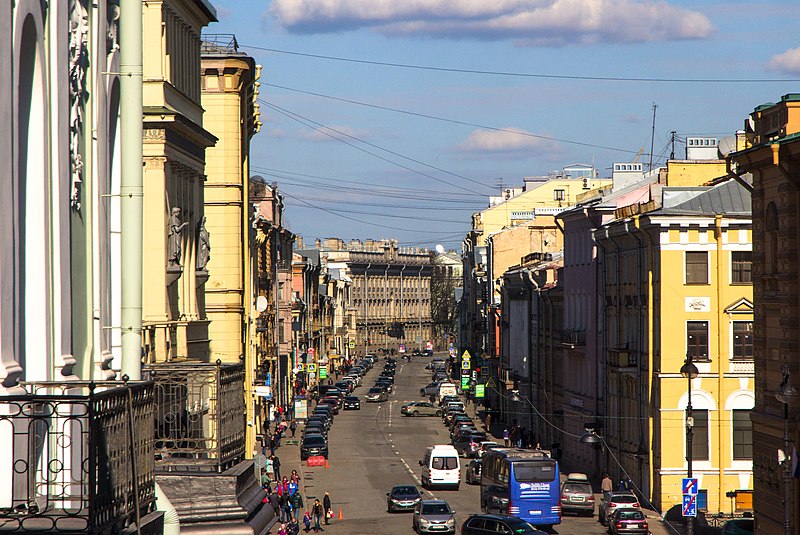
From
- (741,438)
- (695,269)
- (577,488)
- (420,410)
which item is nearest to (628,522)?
(577,488)

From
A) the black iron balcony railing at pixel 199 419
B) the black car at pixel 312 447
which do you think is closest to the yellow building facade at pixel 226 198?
the black car at pixel 312 447

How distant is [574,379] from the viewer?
2913 inches

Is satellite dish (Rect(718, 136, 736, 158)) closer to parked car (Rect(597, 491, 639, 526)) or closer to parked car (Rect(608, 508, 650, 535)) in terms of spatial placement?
parked car (Rect(597, 491, 639, 526))

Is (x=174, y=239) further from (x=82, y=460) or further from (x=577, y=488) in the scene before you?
(x=577, y=488)

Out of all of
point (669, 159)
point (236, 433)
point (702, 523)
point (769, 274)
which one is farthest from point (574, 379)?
point (236, 433)

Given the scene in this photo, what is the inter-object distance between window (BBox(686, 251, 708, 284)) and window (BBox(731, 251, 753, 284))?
104 centimetres

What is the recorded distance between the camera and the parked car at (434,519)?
47.6m

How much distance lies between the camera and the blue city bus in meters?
50.4

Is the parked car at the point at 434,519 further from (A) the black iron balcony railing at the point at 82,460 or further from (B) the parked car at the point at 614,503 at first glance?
→ (A) the black iron balcony railing at the point at 82,460

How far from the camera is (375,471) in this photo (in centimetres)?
7369

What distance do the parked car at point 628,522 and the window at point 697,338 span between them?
9.62m

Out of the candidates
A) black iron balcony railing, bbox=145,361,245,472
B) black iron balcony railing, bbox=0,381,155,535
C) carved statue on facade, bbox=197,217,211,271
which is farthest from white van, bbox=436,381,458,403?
black iron balcony railing, bbox=0,381,155,535

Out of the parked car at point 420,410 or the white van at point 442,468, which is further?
the parked car at point 420,410

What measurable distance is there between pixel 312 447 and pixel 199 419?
60.8 meters
